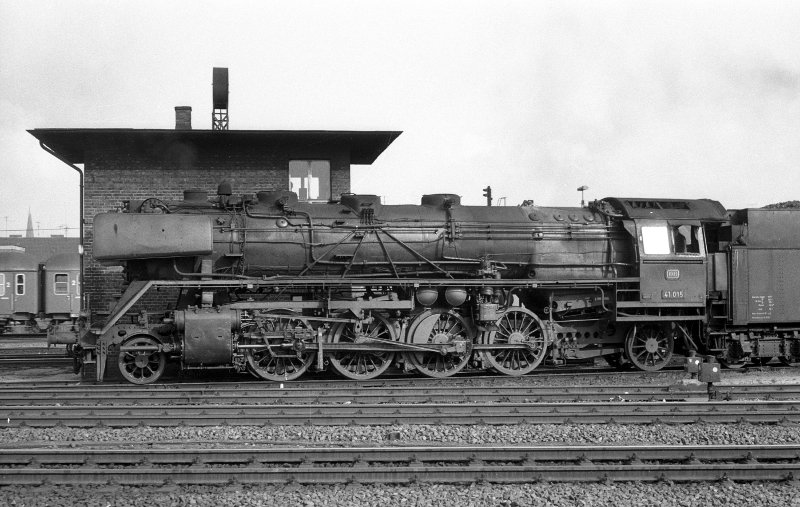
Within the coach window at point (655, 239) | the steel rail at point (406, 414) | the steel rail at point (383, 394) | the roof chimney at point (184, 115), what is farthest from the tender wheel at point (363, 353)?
the roof chimney at point (184, 115)

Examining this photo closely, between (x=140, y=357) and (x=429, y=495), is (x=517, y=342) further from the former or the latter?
(x=429, y=495)

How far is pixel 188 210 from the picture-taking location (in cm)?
1359

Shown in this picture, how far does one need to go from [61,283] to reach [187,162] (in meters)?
15.5

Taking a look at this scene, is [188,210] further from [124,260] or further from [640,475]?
[640,475]

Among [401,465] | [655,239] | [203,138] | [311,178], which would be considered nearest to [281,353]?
[311,178]

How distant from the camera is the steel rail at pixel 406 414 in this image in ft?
31.9

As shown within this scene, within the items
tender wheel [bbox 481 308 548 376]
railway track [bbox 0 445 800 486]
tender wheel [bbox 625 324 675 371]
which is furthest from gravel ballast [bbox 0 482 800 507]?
tender wheel [bbox 625 324 675 371]

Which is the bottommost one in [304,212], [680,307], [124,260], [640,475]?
[640,475]

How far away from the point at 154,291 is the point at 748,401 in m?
12.1

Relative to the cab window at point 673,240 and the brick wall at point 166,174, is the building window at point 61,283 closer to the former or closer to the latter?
the brick wall at point 166,174

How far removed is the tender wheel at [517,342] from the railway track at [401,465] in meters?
6.21

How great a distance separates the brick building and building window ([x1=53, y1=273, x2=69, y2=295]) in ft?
43.9

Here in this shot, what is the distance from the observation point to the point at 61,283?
98.3 ft

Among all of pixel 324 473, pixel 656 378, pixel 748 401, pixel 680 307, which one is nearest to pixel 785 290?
pixel 680 307
